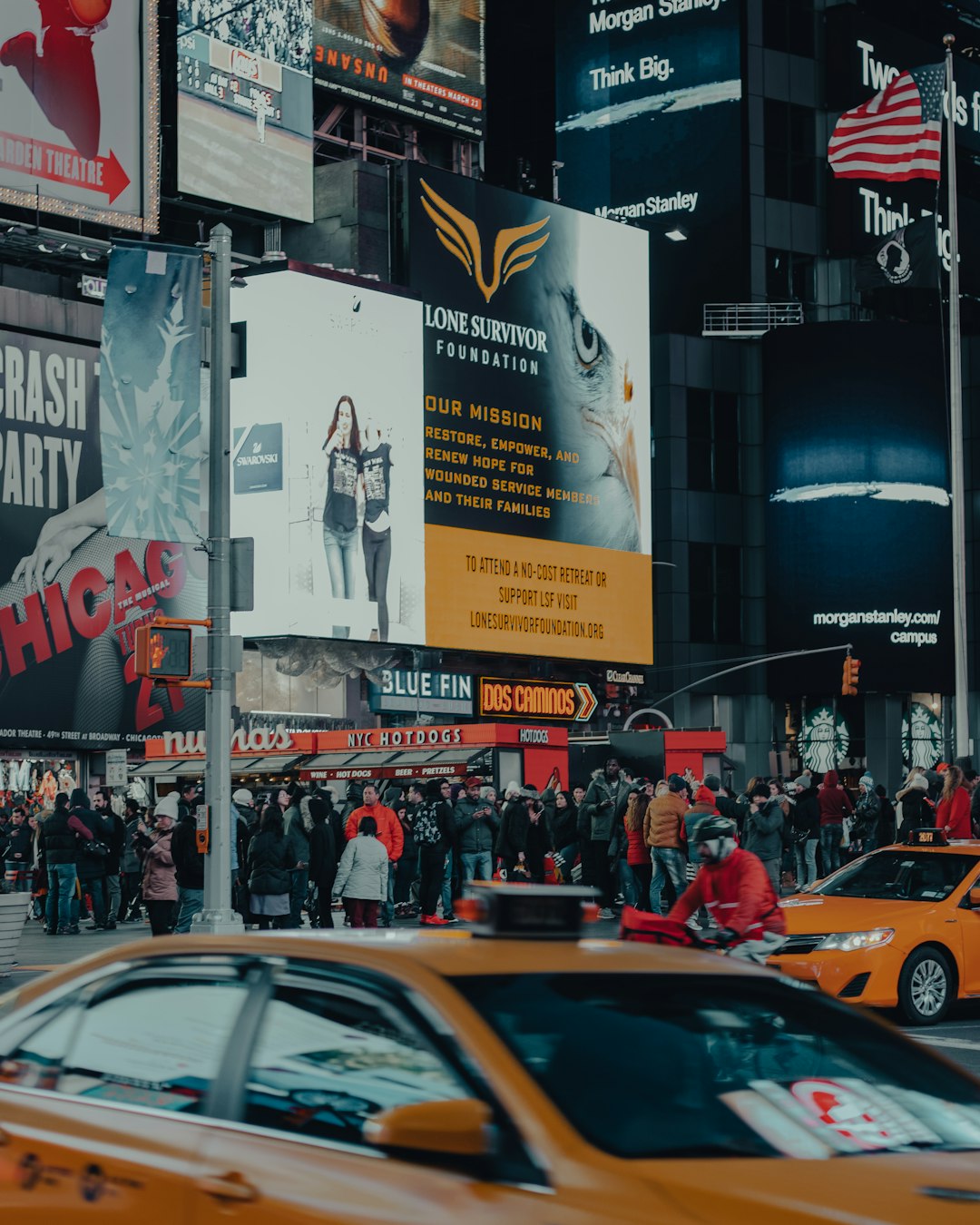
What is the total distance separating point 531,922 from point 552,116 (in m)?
81.2

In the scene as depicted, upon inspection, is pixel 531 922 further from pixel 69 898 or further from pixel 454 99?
pixel 454 99

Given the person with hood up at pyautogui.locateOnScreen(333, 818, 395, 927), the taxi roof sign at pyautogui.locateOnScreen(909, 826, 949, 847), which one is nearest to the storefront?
the person with hood up at pyautogui.locateOnScreen(333, 818, 395, 927)

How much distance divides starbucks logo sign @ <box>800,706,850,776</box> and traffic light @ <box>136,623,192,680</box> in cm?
5041

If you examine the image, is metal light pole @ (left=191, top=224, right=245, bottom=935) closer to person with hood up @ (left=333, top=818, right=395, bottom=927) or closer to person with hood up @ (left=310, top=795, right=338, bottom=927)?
person with hood up @ (left=333, top=818, right=395, bottom=927)

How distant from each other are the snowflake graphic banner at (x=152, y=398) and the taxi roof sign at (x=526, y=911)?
15.4 m

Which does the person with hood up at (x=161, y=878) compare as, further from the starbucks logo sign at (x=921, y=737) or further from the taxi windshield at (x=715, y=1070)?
the starbucks logo sign at (x=921, y=737)

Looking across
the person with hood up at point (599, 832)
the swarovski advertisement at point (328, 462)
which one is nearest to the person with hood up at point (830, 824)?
the person with hood up at point (599, 832)

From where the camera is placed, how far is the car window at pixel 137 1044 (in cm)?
484

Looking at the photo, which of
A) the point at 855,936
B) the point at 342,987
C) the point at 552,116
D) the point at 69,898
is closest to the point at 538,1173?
the point at 342,987

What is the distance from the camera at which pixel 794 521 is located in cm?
6631

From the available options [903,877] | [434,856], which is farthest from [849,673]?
[903,877]

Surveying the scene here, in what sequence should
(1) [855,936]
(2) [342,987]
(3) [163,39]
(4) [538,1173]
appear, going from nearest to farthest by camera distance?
(4) [538,1173], (2) [342,987], (1) [855,936], (3) [163,39]

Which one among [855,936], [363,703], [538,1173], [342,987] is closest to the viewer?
[538,1173]

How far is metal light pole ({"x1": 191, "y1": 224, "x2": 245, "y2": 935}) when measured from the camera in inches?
716
